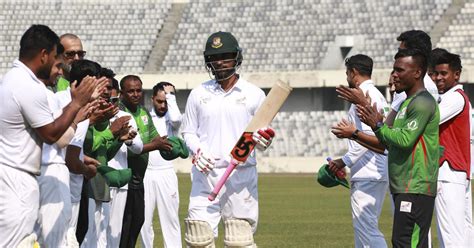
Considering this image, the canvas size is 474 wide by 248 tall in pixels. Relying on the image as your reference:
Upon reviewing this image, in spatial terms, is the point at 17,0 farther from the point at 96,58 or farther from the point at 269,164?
the point at 269,164

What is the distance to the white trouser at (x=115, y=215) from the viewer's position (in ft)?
40.9

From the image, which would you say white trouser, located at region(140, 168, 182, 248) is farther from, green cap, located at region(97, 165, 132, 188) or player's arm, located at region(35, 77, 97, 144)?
player's arm, located at region(35, 77, 97, 144)

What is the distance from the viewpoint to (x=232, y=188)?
10469 mm

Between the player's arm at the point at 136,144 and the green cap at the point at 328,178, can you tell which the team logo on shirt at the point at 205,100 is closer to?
the player's arm at the point at 136,144

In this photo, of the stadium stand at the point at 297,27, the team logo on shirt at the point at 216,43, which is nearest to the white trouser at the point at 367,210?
the team logo on shirt at the point at 216,43

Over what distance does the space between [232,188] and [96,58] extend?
36312mm

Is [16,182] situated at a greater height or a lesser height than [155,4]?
lesser

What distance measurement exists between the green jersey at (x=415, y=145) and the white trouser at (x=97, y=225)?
3.71 metres

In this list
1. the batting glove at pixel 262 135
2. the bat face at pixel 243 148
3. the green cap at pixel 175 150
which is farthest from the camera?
the green cap at pixel 175 150

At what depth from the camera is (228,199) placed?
34.3 ft

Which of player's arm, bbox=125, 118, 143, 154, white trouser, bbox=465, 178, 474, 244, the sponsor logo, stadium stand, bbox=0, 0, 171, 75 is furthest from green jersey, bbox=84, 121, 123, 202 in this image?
stadium stand, bbox=0, 0, 171, 75

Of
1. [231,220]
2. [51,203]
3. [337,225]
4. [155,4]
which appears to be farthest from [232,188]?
[155,4]

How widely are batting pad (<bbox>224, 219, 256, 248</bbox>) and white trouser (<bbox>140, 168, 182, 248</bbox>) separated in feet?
12.0

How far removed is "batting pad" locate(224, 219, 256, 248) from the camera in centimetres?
1017
